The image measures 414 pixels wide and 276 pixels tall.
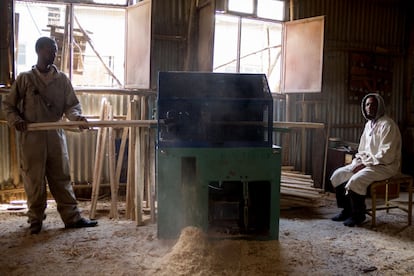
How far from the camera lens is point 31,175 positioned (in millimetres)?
3682

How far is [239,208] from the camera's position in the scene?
353 cm

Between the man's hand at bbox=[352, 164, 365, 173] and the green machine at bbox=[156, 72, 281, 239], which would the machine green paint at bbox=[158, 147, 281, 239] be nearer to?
the green machine at bbox=[156, 72, 281, 239]

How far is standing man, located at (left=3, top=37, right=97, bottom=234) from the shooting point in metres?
3.65

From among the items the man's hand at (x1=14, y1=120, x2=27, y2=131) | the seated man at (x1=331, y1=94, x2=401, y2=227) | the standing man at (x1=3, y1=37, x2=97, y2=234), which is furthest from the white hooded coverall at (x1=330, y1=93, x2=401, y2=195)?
the man's hand at (x1=14, y1=120, x2=27, y2=131)

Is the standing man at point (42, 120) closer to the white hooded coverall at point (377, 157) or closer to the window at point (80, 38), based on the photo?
the window at point (80, 38)

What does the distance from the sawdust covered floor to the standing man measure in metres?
0.31

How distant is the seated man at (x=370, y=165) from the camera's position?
A: 4.22m

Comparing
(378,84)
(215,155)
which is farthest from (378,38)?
(215,155)

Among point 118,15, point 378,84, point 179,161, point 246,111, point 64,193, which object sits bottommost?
point 64,193

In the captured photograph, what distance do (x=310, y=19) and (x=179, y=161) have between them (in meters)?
3.45

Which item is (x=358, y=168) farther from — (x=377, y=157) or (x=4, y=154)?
(x=4, y=154)

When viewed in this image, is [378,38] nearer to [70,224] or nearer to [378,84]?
[378,84]

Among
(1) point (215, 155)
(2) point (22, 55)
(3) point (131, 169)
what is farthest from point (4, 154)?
(1) point (215, 155)

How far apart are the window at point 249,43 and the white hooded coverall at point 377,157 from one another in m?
2.17
